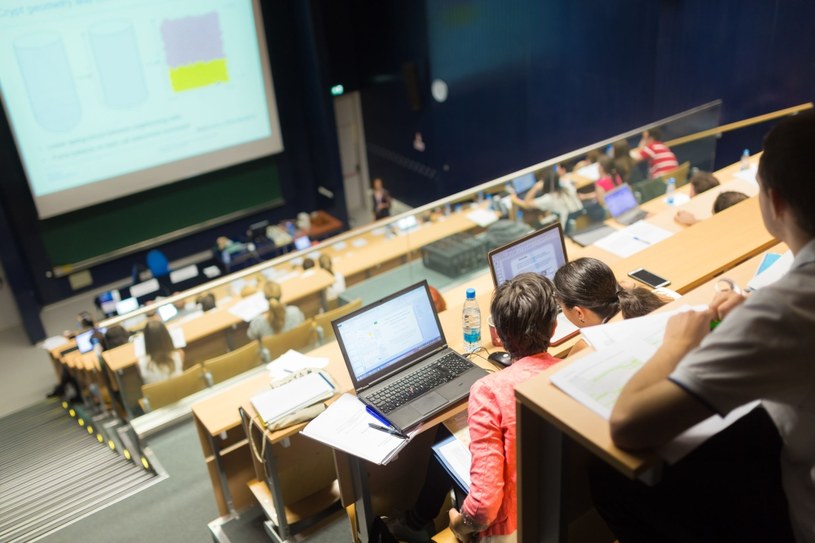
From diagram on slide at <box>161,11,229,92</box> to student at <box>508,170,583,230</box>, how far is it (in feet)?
17.5

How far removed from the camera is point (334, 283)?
18.8ft

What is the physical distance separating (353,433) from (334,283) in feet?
10.2

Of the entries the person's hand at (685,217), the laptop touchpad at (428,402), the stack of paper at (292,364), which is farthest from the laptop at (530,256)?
the person's hand at (685,217)

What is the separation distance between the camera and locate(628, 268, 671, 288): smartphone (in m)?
3.03

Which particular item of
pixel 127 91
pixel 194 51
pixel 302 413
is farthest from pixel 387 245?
pixel 194 51

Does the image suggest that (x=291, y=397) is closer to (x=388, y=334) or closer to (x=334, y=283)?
(x=388, y=334)

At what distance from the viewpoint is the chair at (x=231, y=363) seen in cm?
491

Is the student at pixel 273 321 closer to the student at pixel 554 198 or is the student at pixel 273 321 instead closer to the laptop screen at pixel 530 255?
the student at pixel 554 198

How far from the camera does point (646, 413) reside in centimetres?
109

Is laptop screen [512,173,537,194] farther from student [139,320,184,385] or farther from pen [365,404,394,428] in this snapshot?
pen [365,404,394,428]

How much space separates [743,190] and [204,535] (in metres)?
4.31

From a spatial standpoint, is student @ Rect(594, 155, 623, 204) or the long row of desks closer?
the long row of desks

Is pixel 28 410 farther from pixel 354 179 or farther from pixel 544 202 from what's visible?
pixel 354 179

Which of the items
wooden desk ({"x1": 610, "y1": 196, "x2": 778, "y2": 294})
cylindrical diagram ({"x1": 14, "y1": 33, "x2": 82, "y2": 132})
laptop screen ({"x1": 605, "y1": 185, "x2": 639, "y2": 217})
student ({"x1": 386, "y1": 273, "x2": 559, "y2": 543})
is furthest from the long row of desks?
cylindrical diagram ({"x1": 14, "y1": 33, "x2": 82, "y2": 132})
